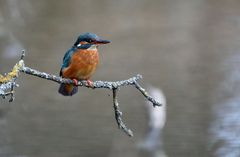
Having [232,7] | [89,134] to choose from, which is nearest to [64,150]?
[89,134]

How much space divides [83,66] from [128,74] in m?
7.52

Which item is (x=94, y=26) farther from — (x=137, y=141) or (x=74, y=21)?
(x=137, y=141)

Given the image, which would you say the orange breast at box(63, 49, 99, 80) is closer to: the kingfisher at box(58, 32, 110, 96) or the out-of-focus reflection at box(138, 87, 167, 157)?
the kingfisher at box(58, 32, 110, 96)

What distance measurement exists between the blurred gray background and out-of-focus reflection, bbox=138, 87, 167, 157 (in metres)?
0.07

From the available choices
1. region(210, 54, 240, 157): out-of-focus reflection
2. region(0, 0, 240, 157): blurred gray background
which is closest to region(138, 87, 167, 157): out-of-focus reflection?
region(0, 0, 240, 157): blurred gray background

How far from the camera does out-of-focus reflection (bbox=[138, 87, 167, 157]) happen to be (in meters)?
9.31

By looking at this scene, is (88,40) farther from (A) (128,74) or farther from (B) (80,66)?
(A) (128,74)

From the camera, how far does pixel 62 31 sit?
15711 mm

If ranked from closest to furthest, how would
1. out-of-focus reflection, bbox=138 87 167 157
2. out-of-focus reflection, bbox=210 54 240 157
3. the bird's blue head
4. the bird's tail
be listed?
the bird's blue head < the bird's tail < out-of-focus reflection, bbox=210 54 240 157 < out-of-focus reflection, bbox=138 87 167 157

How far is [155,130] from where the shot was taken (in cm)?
955

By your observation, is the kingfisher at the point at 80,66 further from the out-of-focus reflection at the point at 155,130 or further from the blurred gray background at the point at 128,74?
the out-of-focus reflection at the point at 155,130

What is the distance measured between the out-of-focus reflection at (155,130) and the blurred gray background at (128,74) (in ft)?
0.23

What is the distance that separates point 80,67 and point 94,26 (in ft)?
36.0

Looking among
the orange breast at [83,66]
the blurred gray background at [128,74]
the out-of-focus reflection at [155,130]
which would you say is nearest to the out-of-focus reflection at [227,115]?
the blurred gray background at [128,74]
